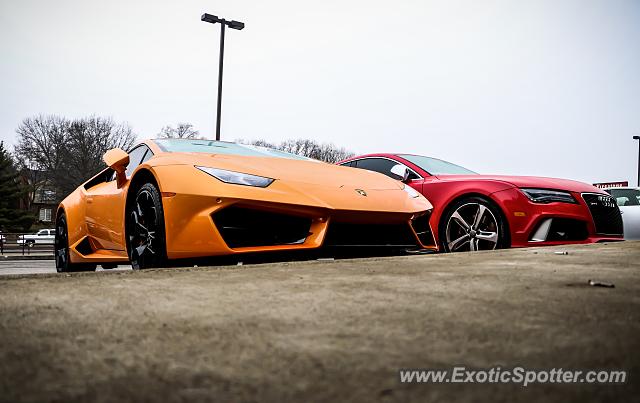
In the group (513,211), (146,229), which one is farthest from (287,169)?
(513,211)

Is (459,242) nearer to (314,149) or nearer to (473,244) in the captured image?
(473,244)

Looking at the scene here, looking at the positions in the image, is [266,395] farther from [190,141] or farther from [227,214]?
[190,141]

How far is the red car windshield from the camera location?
23.3 ft

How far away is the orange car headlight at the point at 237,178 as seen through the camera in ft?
13.6

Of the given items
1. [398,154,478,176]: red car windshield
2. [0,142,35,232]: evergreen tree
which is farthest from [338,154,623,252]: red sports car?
[0,142,35,232]: evergreen tree

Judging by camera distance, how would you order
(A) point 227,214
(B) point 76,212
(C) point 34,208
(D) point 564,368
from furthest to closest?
(C) point 34,208
(B) point 76,212
(A) point 227,214
(D) point 564,368

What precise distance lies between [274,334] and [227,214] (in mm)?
2378

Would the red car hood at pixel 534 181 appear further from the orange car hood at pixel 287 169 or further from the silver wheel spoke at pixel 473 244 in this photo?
the orange car hood at pixel 287 169

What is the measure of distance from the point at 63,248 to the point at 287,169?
11.0 ft

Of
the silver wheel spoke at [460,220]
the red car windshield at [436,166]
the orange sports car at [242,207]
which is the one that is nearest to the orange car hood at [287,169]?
the orange sports car at [242,207]

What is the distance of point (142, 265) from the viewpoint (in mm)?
4398

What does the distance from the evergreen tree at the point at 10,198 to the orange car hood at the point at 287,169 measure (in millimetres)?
44663

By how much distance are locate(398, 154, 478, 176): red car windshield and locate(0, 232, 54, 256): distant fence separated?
23.3m

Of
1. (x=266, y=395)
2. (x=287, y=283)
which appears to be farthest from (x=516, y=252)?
(x=266, y=395)
